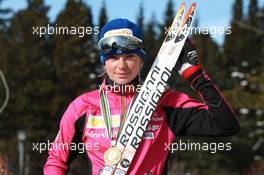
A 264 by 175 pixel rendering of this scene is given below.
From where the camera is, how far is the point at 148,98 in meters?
3.36

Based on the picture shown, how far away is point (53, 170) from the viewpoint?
322cm

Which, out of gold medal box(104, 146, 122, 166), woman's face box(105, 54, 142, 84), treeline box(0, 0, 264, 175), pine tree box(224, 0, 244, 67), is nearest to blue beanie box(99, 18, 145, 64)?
woman's face box(105, 54, 142, 84)

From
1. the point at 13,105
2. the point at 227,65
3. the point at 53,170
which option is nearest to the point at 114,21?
the point at 53,170

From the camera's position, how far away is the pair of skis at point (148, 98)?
322cm

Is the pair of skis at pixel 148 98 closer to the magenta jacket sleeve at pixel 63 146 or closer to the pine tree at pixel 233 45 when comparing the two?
the magenta jacket sleeve at pixel 63 146

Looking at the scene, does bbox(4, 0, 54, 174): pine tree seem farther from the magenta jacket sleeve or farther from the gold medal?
the gold medal

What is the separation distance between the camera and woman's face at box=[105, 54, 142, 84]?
326 centimetres

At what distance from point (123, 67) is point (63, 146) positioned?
51 centimetres

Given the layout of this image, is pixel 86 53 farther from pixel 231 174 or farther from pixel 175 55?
pixel 175 55

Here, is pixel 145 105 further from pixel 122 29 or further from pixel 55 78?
pixel 55 78

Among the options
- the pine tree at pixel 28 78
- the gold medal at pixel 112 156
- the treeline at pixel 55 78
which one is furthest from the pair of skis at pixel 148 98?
the pine tree at pixel 28 78

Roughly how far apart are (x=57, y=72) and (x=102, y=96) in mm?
36175

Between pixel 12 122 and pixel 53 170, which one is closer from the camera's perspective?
pixel 53 170

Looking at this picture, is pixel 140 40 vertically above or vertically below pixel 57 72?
above
